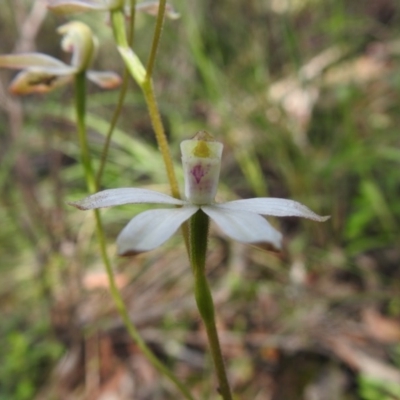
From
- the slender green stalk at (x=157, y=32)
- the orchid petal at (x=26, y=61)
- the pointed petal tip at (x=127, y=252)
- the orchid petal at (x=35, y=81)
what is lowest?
the pointed petal tip at (x=127, y=252)

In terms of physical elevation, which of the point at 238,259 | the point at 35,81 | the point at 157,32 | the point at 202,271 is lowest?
the point at 238,259

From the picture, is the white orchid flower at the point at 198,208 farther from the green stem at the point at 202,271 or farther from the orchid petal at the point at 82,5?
the orchid petal at the point at 82,5

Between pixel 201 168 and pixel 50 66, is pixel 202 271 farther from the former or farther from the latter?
pixel 50 66

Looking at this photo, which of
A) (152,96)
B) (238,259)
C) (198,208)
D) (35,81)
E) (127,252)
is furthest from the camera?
(238,259)

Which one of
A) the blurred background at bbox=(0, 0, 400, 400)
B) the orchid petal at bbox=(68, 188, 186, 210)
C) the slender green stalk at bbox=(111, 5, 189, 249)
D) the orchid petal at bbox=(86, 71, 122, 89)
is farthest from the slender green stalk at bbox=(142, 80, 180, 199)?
the blurred background at bbox=(0, 0, 400, 400)

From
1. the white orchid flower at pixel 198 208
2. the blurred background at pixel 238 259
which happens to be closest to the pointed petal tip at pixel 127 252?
the white orchid flower at pixel 198 208

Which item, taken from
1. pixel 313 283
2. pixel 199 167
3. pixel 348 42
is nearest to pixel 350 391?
pixel 313 283

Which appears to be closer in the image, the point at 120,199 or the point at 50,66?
the point at 120,199

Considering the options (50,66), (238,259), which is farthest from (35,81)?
(238,259)
